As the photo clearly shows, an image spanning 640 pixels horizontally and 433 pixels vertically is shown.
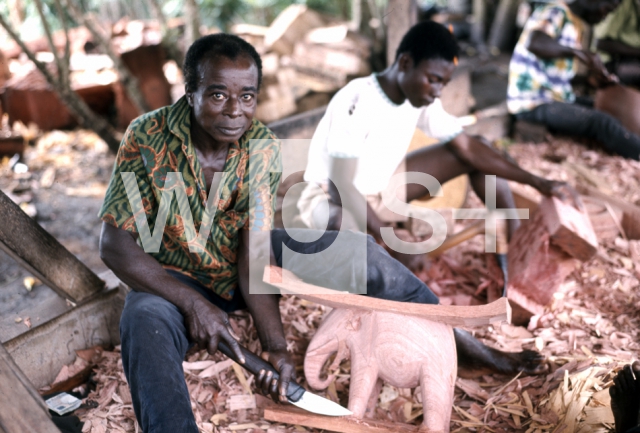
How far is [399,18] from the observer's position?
4.05 m

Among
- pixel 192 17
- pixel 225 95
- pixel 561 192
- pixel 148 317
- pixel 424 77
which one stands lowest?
pixel 561 192

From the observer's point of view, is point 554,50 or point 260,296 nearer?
point 260,296

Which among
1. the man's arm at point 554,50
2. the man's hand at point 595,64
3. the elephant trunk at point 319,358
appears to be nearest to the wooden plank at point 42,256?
the elephant trunk at point 319,358

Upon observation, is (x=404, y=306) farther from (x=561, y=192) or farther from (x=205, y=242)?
(x=561, y=192)

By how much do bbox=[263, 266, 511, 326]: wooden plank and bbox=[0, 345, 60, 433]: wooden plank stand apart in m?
0.84

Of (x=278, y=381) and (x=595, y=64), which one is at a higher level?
(x=595, y=64)

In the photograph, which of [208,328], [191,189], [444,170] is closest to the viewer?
[208,328]

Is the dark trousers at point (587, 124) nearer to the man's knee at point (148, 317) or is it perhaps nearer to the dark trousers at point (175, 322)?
the dark trousers at point (175, 322)

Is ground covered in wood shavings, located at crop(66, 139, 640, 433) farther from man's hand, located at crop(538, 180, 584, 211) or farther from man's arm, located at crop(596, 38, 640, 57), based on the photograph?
man's arm, located at crop(596, 38, 640, 57)

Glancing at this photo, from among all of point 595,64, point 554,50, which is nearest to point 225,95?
point 554,50

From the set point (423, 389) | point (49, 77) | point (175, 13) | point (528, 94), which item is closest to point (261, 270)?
point (423, 389)

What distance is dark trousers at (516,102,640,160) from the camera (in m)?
4.43

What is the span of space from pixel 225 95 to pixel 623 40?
519cm

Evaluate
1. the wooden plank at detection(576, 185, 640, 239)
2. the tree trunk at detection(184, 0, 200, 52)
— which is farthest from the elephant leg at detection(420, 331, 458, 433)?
the tree trunk at detection(184, 0, 200, 52)
